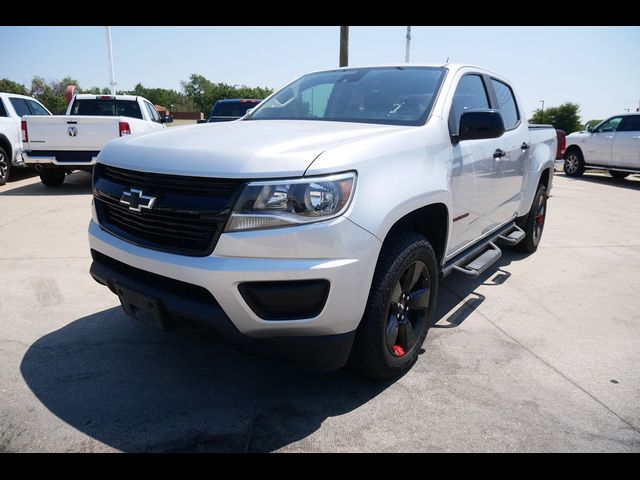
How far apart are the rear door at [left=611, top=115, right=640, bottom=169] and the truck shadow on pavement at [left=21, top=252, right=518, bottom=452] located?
472 inches

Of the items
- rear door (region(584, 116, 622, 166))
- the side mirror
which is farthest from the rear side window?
rear door (region(584, 116, 622, 166))

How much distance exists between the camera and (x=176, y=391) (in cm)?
243

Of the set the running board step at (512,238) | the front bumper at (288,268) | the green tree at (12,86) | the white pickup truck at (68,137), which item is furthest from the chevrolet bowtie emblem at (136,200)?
the green tree at (12,86)

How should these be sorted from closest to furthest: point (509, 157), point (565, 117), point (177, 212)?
point (177, 212)
point (509, 157)
point (565, 117)

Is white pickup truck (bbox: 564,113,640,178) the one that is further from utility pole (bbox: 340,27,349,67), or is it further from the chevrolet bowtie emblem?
the chevrolet bowtie emblem

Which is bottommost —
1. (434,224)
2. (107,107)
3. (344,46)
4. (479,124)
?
(434,224)

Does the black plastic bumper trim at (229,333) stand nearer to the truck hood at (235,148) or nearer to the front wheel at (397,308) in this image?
the front wheel at (397,308)

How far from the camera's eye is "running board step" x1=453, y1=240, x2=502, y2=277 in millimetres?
3129

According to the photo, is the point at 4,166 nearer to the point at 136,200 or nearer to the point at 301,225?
the point at 136,200

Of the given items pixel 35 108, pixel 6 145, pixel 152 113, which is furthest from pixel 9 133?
pixel 152 113

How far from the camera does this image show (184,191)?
2.05 metres

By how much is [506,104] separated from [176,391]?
3.80 m

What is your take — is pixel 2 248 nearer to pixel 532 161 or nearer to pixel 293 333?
pixel 293 333
